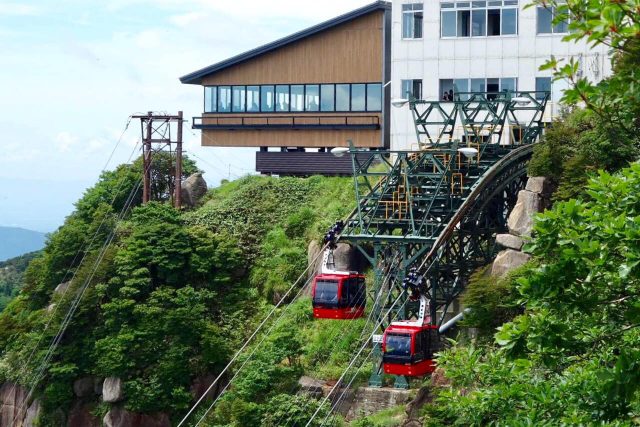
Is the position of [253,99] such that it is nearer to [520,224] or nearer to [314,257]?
[314,257]

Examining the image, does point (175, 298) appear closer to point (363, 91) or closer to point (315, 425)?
point (315, 425)

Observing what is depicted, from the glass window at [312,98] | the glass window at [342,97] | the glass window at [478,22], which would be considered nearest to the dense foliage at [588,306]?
the glass window at [478,22]

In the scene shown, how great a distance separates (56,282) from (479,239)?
2074 centimetres

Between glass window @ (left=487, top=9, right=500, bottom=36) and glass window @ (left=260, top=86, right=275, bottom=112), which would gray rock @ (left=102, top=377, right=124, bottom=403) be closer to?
glass window @ (left=260, top=86, right=275, bottom=112)

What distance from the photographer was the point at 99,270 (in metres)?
53.8

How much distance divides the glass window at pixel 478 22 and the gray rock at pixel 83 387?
75.8 feet

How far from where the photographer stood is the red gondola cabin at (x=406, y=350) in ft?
125

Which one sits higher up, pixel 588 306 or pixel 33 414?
pixel 588 306

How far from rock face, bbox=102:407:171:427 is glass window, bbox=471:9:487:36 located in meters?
22.6

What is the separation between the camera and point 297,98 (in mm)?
64375

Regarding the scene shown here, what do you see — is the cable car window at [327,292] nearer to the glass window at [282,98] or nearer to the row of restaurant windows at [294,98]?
the row of restaurant windows at [294,98]

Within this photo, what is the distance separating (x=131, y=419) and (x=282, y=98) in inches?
866

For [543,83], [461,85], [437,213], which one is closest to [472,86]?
[461,85]

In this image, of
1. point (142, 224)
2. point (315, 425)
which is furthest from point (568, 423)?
point (142, 224)
